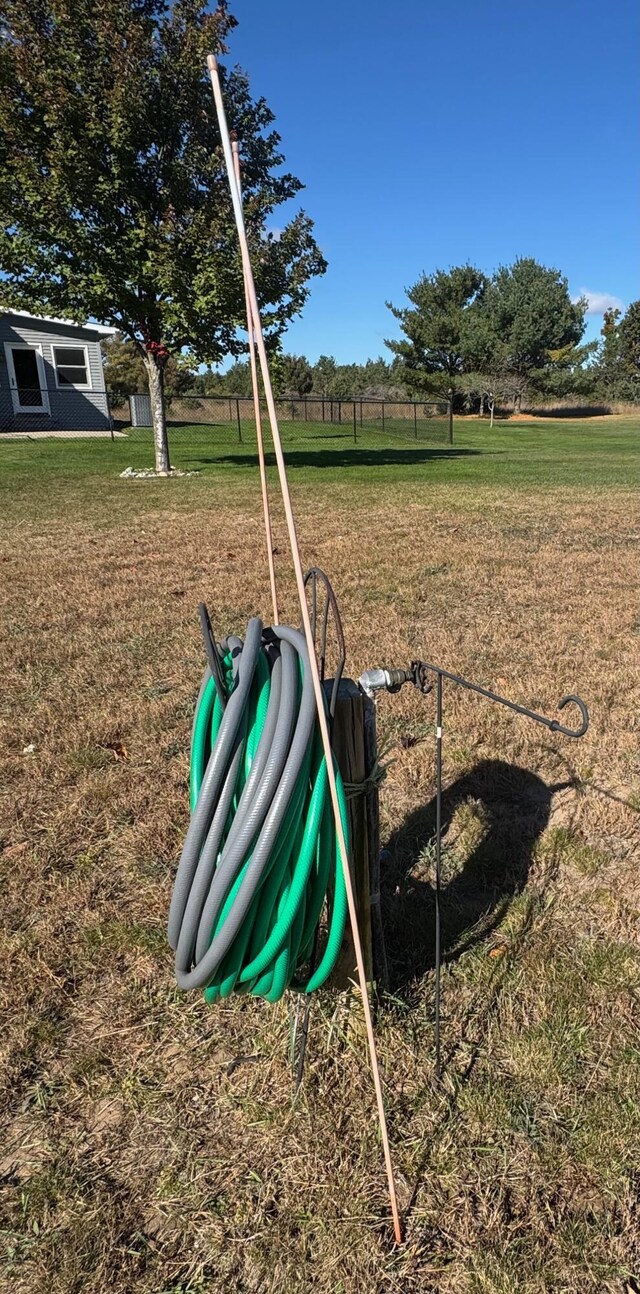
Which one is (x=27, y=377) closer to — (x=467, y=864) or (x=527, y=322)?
(x=467, y=864)

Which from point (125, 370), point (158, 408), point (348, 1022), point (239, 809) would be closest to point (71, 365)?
point (158, 408)

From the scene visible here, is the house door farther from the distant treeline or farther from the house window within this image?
the distant treeline

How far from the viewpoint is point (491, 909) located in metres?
2.42

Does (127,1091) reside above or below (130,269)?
below

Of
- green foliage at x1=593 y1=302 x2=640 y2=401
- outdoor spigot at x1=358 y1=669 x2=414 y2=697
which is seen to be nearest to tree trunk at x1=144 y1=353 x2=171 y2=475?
outdoor spigot at x1=358 y1=669 x2=414 y2=697

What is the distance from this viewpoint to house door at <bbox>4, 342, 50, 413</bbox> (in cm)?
2439

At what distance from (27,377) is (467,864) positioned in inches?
1054

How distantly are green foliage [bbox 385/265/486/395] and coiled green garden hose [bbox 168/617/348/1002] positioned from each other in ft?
167

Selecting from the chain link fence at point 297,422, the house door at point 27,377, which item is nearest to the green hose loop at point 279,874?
the chain link fence at point 297,422

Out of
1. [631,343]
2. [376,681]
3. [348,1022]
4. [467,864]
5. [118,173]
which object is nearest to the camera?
[376,681]

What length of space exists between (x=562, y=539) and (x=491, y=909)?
6.45 meters

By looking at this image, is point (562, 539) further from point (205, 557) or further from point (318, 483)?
point (318, 483)

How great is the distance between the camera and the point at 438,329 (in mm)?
48125

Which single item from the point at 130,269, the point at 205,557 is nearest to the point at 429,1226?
the point at 205,557
